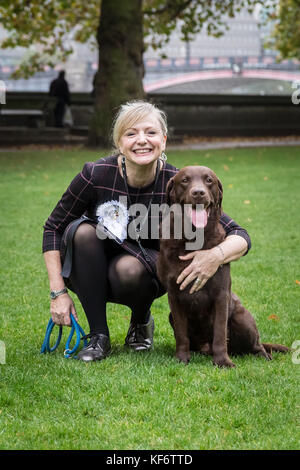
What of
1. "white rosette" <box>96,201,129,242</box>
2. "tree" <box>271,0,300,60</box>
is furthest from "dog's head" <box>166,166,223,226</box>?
"tree" <box>271,0,300,60</box>

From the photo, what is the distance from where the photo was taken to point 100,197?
4469 millimetres

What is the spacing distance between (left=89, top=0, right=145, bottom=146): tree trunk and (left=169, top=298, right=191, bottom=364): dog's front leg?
47.2ft

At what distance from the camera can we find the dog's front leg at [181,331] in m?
4.19

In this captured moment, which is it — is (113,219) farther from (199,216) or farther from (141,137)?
(199,216)

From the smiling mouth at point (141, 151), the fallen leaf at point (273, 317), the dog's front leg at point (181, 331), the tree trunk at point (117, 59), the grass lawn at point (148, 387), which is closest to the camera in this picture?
the grass lawn at point (148, 387)

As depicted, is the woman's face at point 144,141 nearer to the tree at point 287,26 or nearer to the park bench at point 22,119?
the park bench at point 22,119

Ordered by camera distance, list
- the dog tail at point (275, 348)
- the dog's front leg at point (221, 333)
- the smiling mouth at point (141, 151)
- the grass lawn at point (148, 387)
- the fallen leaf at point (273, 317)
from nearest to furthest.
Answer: the grass lawn at point (148, 387), the dog's front leg at point (221, 333), the smiling mouth at point (141, 151), the dog tail at point (275, 348), the fallen leaf at point (273, 317)

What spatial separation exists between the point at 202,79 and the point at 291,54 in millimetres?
23564

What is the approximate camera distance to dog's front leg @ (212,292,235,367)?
4078 mm

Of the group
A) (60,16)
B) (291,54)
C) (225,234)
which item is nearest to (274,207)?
(225,234)

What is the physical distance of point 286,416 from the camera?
340 cm

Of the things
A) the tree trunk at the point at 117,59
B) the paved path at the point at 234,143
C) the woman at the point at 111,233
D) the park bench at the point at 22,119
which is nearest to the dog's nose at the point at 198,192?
the woman at the point at 111,233

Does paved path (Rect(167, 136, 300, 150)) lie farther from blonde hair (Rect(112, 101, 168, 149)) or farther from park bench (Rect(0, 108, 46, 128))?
blonde hair (Rect(112, 101, 168, 149))
